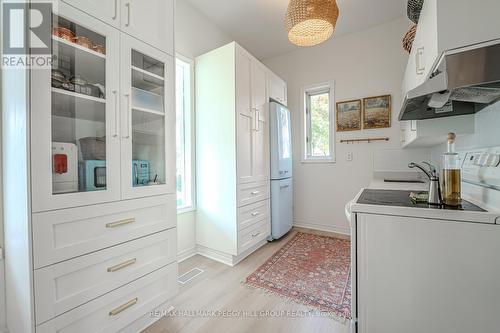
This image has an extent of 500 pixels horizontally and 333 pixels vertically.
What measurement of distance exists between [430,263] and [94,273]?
1.63 m

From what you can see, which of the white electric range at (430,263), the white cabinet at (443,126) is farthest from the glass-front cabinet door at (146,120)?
the white cabinet at (443,126)

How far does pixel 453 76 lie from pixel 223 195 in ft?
6.34

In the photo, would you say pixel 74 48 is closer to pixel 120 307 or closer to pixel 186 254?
pixel 120 307

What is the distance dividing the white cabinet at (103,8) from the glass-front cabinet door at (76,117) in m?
0.03

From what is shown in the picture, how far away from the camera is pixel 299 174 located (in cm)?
349

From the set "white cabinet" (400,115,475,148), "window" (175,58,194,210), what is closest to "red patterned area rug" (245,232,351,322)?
"window" (175,58,194,210)

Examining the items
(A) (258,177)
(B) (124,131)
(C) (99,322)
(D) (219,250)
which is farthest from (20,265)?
(A) (258,177)

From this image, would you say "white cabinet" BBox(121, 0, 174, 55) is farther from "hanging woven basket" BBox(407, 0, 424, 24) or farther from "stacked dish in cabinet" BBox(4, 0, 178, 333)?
"hanging woven basket" BBox(407, 0, 424, 24)

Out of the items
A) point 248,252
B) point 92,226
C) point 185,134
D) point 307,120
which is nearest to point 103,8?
point 92,226

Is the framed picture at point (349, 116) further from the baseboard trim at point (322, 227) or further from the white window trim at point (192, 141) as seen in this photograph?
the white window trim at point (192, 141)

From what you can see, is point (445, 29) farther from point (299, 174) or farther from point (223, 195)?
point (299, 174)

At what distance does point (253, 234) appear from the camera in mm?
2490

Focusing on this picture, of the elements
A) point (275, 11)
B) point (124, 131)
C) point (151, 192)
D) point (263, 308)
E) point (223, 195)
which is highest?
point (275, 11)

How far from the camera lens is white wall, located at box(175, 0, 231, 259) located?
2336 mm
